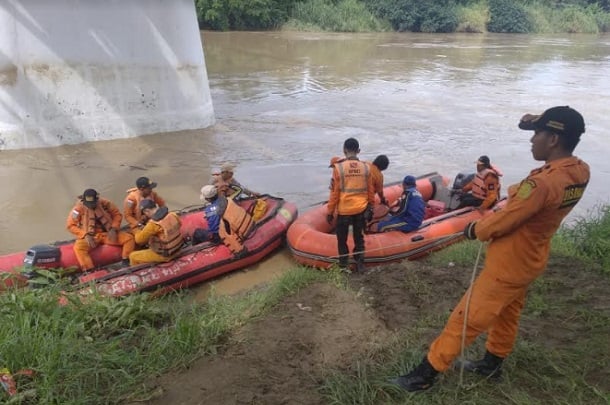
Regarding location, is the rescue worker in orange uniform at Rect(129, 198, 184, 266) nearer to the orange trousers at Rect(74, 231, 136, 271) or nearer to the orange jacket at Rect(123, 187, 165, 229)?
the orange trousers at Rect(74, 231, 136, 271)

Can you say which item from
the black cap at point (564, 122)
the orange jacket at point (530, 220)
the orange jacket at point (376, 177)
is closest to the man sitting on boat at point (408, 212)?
the orange jacket at point (376, 177)

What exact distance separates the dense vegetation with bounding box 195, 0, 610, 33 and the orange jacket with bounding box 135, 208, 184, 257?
85.5ft

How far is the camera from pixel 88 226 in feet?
18.5

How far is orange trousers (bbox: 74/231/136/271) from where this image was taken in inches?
221

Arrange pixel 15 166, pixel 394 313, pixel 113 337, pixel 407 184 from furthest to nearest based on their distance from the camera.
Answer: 1. pixel 15 166
2. pixel 407 184
3. pixel 394 313
4. pixel 113 337

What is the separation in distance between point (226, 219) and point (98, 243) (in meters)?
1.39

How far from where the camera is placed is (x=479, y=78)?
68.6 feet

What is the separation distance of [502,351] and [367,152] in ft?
28.5

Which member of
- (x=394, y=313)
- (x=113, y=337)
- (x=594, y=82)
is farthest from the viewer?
(x=594, y=82)

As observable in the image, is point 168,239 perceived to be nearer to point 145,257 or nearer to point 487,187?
point 145,257

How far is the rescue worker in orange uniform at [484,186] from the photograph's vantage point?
22.4ft

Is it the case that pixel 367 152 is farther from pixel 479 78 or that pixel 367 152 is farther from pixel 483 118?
pixel 479 78

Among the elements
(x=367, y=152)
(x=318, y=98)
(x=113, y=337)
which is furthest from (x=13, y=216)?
(x=318, y=98)

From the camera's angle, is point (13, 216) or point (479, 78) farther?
point (479, 78)
